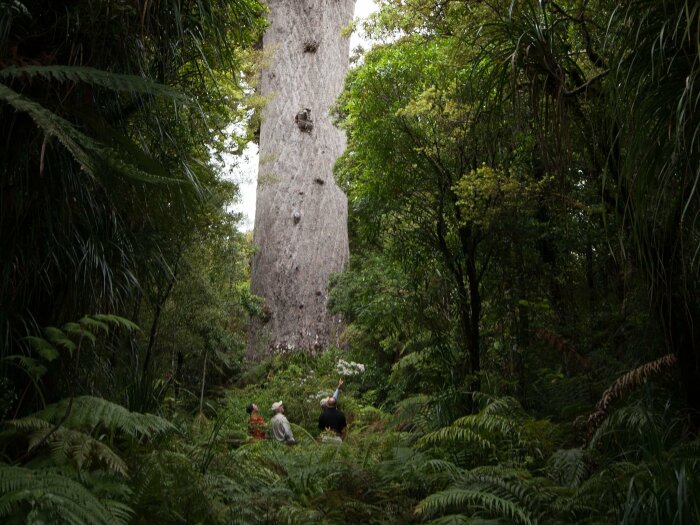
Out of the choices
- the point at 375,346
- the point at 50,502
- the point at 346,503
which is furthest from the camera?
the point at 375,346

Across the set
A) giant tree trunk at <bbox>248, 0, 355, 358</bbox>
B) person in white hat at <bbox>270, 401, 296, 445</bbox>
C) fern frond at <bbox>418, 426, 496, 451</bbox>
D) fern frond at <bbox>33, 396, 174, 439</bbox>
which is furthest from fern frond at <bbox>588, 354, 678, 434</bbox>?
giant tree trunk at <bbox>248, 0, 355, 358</bbox>

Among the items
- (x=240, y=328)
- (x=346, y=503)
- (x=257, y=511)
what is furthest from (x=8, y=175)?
(x=240, y=328)

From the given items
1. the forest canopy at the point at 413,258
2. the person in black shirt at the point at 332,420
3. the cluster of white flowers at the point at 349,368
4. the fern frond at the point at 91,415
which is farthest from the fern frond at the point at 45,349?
the cluster of white flowers at the point at 349,368

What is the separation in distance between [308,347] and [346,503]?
30.0 ft

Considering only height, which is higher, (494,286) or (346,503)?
(494,286)

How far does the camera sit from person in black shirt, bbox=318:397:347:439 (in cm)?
905

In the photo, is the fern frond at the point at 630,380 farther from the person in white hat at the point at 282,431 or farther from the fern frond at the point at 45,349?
the person in white hat at the point at 282,431

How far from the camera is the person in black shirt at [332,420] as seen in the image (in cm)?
905

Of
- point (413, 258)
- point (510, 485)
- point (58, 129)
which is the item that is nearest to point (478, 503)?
point (510, 485)

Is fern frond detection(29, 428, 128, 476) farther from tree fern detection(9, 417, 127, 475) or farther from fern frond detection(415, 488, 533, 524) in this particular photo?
fern frond detection(415, 488, 533, 524)

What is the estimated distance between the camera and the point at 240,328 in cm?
1180

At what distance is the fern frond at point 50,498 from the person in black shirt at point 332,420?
6358mm

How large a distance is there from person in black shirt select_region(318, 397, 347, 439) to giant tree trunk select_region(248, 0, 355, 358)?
169 inches

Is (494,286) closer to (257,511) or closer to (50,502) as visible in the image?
(257,511)
